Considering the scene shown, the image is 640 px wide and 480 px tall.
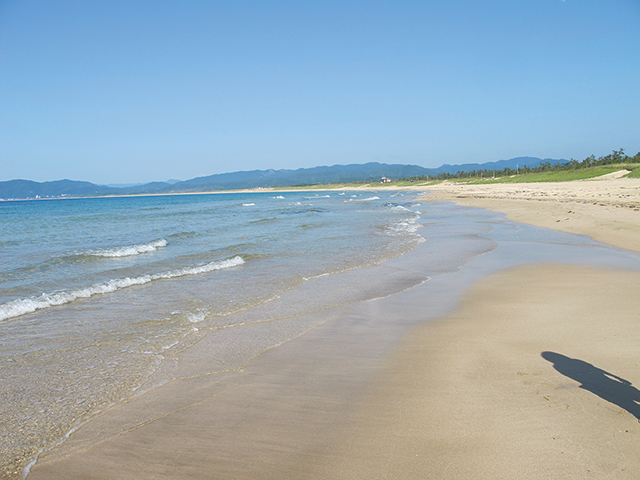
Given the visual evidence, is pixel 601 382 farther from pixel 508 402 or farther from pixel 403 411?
pixel 403 411

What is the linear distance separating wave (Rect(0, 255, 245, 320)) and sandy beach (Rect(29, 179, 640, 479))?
4916mm

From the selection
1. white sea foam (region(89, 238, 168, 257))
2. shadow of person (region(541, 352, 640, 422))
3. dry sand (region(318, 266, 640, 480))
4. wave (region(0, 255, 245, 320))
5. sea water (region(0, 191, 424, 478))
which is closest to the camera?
dry sand (region(318, 266, 640, 480))

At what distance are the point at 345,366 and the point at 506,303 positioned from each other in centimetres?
415

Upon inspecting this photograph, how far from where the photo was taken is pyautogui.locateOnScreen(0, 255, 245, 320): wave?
7414 millimetres

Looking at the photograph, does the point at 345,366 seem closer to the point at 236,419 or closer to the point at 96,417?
the point at 236,419

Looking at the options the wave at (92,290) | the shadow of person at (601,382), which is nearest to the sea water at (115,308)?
the wave at (92,290)

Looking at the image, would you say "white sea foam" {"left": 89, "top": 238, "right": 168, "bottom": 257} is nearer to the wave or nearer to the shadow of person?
the wave

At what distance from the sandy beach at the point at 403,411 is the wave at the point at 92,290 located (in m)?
4.92

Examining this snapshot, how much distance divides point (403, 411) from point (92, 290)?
836 centimetres

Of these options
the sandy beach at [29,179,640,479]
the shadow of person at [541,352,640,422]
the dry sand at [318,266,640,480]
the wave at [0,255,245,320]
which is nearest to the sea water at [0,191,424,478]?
the wave at [0,255,245,320]

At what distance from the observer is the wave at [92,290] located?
7.41 m

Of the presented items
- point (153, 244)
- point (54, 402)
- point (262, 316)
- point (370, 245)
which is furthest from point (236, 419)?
point (153, 244)

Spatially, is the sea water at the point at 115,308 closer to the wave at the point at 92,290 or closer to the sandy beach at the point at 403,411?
the wave at the point at 92,290

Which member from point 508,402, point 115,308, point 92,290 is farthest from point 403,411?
point 92,290
